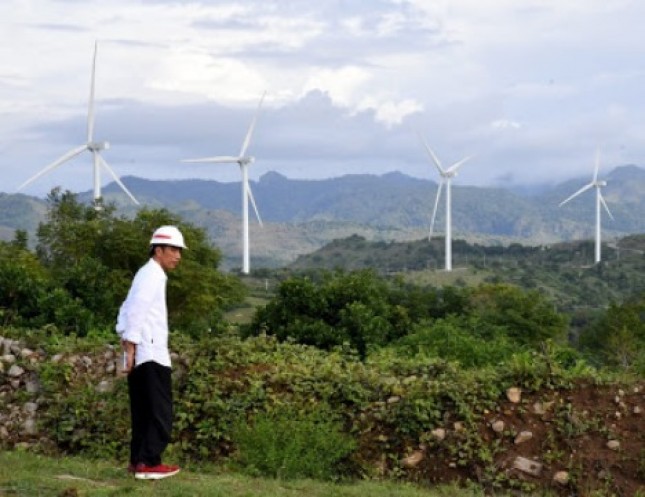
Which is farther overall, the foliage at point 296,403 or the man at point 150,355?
the foliage at point 296,403

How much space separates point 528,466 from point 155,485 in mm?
3773

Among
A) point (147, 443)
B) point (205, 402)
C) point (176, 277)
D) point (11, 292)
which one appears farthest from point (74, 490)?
point (176, 277)

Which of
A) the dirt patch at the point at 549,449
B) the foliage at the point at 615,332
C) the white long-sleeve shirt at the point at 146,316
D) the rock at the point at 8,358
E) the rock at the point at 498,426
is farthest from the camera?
the foliage at the point at 615,332

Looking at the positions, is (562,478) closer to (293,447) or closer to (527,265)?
(293,447)

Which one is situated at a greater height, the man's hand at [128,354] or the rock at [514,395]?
the man's hand at [128,354]

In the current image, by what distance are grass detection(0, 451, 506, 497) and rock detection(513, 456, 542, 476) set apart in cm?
70

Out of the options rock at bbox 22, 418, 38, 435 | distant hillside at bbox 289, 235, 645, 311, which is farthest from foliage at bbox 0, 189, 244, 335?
distant hillside at bbox 289, 235, 645, 311

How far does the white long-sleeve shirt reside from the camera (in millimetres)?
9539

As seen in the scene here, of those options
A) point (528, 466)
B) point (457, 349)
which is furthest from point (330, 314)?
point (528, 466)

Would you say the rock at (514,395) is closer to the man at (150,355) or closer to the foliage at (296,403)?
the foliage at (296,403)

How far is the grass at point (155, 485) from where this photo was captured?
9.20 meters

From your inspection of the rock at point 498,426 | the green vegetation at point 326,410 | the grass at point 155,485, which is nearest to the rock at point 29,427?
the green vegetation at point 326,410

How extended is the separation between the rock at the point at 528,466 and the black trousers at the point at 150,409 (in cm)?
354

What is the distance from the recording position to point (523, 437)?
11.1 metres
